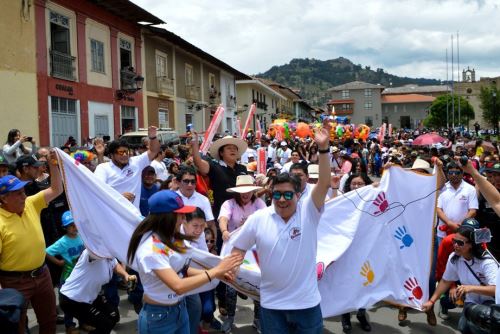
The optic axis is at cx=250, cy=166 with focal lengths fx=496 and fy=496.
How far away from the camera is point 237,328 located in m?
5.79

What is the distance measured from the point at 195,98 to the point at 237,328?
26.1 m

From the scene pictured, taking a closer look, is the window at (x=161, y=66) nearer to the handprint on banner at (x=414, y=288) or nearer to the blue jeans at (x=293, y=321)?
the handprint on banner at (x=414, y=288)

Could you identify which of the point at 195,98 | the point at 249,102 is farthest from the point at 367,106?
the point at 195,98

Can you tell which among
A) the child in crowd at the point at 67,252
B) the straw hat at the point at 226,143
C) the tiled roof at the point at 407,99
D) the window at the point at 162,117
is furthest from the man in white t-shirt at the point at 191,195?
the tiled roof at the point at 407,99

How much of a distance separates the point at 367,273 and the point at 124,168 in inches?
132

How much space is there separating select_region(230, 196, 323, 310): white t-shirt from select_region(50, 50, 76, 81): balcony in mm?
15311

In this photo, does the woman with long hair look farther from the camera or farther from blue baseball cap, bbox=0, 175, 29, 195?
the camera

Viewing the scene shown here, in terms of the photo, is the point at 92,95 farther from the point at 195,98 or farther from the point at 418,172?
the point at 418,172

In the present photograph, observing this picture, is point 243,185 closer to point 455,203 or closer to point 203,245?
point 203,245

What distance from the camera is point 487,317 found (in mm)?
2877

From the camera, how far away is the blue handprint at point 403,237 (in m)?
5.64

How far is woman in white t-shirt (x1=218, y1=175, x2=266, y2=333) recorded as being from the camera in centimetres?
553

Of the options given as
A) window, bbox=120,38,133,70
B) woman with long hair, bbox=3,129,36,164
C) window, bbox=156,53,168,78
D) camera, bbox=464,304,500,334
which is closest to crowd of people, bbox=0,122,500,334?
camera, bbox=464,304,500,334

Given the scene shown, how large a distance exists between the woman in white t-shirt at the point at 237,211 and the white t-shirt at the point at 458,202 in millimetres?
2821
